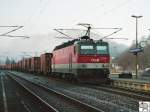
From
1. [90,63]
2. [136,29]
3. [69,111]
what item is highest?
[136,29]

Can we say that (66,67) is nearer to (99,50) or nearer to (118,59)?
(99,50)

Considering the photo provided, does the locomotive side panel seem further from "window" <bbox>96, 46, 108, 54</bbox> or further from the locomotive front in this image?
"window" <bbox>96, 46, 108, 54</bbox>

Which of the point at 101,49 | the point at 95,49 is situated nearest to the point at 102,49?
the point at 101,49

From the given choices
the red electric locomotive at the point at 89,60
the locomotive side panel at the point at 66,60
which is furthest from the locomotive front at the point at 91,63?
the locomotive side panel at the point at 66,60

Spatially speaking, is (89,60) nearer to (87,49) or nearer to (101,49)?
(87,49)

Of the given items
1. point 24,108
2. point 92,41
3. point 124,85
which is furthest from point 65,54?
point 24,108

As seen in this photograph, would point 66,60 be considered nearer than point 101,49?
No

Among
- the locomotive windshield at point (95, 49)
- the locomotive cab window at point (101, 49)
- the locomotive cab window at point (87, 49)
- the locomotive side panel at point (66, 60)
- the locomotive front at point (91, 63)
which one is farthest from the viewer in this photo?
the locomotive side panel at point (66, 60)

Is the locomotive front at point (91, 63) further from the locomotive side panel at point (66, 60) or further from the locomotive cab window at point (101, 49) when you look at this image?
the locomotive side panel at point (66, 60)

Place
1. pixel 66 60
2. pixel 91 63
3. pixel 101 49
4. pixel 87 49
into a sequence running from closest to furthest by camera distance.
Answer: pixel 91 63, pixel 87 49, pixel 101 49, pixel 66 60

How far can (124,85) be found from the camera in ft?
105

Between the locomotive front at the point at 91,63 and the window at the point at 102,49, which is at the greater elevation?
the window at the point at 102,49

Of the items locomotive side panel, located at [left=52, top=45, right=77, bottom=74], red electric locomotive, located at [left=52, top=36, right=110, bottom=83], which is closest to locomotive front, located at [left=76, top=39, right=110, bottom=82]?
red electric locomotive, located at [left=52, top=36, right=110, bottom=83]

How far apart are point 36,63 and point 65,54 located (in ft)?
112
